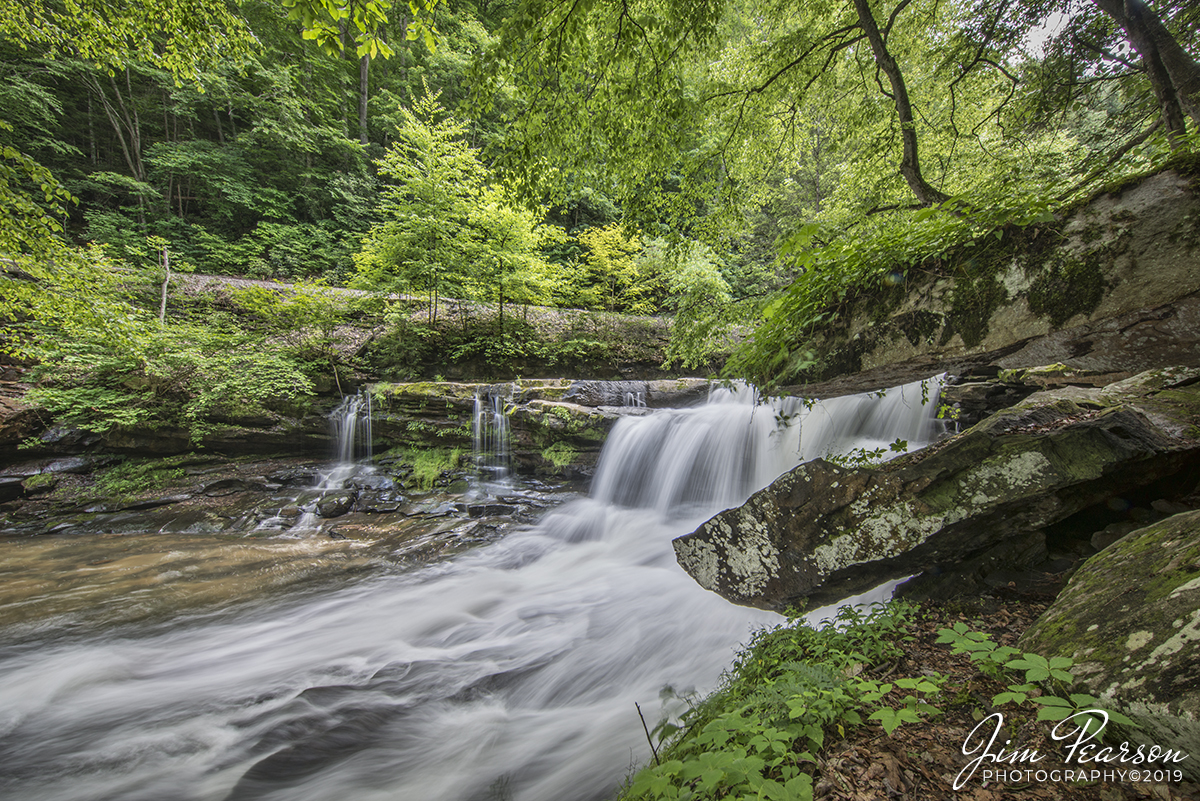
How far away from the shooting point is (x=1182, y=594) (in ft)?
4.65

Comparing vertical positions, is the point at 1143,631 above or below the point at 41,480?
above

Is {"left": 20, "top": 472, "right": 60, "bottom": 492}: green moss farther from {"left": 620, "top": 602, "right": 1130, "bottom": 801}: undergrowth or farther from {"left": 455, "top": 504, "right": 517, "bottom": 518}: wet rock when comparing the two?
{"left": 620, "top": 602, "right": 1130, "bottom": 801}: undergrowth

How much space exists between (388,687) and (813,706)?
3552mm

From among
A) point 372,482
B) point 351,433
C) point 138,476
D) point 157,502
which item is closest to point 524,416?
point 372,482

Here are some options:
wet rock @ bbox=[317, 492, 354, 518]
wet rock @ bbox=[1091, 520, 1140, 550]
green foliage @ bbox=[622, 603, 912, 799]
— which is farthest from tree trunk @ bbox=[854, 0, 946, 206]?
wet rock @ bbox=[317, 492, 354, 518]

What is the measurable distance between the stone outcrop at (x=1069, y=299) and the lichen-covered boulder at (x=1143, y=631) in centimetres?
85

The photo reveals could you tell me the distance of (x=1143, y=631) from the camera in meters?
1.39

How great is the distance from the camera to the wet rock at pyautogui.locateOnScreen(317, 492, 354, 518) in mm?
7465

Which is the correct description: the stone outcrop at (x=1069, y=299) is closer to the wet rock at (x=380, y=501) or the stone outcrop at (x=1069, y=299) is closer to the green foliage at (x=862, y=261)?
the green foliage at (x=862, y=261)

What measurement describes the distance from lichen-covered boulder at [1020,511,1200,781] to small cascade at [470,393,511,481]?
848 cm

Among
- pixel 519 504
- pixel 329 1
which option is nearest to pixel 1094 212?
pixel 329 1

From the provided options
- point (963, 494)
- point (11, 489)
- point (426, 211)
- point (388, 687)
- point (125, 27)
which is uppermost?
point (426, 211)

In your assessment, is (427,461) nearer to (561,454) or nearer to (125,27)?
(561,454)

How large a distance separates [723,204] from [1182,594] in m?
4.22
